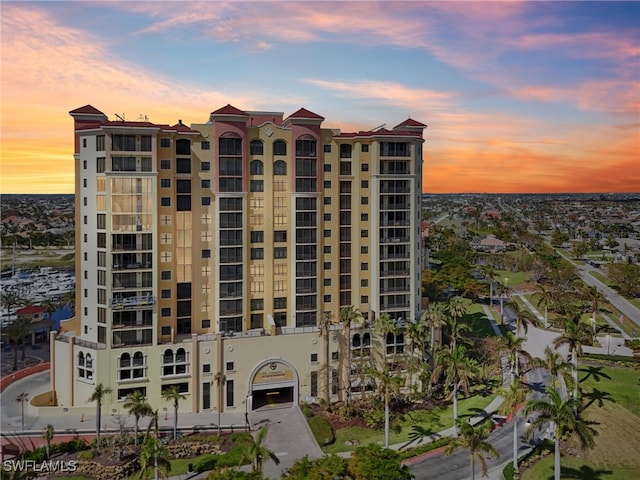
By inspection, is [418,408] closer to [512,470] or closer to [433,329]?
[433,329]

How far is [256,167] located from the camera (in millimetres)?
54344

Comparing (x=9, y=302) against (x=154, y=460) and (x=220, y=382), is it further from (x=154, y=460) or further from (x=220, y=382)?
(x=154, y=460)

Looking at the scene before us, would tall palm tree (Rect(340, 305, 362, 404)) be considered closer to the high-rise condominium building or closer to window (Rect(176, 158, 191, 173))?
the high-rise condominium building

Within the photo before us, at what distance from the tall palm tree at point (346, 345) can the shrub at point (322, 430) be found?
13.1ft

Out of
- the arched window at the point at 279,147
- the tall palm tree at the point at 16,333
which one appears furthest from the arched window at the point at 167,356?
the tall palm tree at the point at 16,333

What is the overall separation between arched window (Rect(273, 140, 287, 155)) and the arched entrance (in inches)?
830

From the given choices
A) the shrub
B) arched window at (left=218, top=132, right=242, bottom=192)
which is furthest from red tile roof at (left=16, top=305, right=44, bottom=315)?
the shrub

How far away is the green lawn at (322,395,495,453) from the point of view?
4538cm

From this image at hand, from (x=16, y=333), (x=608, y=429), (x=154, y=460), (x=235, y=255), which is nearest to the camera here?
(x=154, y=460)

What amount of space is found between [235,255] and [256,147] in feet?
37.1

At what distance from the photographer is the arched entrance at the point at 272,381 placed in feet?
170

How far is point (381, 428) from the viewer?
47.2m

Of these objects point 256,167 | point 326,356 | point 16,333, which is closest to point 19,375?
point 16,333

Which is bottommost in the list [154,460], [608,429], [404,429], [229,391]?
[404,429]
